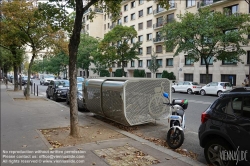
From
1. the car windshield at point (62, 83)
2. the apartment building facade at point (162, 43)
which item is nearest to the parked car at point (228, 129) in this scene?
the car windshield at point (62, 83)

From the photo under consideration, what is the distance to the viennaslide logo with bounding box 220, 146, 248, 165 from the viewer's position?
373 centimetres

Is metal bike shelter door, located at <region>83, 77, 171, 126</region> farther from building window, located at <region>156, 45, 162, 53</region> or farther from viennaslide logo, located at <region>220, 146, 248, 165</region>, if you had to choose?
building window, located at <region>156, 45, 162, 53</region>

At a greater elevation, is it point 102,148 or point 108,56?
point 108,56

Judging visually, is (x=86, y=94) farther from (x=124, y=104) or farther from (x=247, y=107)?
(x=247, y=107)

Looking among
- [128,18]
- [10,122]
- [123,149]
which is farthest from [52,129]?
[128,18]

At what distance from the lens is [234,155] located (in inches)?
152

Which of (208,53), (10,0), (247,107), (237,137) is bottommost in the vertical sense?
(237,137)

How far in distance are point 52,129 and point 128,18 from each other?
47984mm

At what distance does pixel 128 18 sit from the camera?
52.0 m

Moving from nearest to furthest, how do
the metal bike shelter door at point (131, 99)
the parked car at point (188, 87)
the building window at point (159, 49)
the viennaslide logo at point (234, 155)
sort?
the viennaslide logo at point (234, 155) → the metal bike shelter door at point (131, 99) → the parked car at point (188, 87) → the building window at point (159, 49)

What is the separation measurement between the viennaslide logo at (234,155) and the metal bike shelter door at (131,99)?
131 inches

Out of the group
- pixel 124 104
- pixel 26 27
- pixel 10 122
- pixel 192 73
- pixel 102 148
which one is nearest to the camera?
pixel 102 148

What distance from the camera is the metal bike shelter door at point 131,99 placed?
6.91 metres

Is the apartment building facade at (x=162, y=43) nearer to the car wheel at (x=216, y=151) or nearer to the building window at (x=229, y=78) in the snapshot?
the building window at (x=229, y=78)
